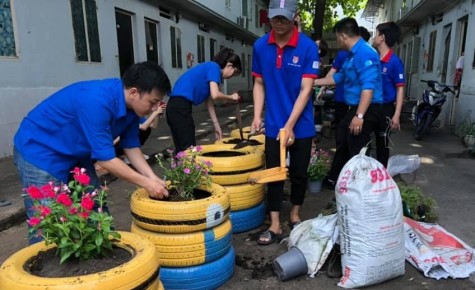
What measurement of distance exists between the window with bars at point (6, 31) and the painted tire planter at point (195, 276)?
509cm

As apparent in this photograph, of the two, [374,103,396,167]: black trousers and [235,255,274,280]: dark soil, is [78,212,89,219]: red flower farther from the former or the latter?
[374,103,396,167]: black trousers

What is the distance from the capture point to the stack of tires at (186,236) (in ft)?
7.98

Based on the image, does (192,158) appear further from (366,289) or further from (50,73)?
(50,73)

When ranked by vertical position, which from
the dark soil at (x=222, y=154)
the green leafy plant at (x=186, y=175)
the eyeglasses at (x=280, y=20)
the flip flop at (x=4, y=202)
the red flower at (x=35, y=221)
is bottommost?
the flip flop at (x=4, y=202)

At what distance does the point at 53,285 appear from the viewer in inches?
60.2

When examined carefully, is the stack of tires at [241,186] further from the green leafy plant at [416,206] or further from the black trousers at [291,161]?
the green leafy plant at [416,206]

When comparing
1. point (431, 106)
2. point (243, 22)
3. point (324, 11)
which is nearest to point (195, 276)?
point (431, 106)

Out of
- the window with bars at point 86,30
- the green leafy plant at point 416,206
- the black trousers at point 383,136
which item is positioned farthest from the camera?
the window with bars at point 86,30

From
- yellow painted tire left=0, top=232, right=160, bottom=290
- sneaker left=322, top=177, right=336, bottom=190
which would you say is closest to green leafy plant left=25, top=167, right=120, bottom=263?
yellow painted tire left=0, top=232, right=160, bottom=290

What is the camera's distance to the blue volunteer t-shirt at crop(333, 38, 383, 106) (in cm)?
370

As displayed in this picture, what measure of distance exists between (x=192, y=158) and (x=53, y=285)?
1.42 metres

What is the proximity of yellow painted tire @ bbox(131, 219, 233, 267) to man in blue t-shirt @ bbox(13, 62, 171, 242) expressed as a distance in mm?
369

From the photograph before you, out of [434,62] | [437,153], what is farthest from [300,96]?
[434,62]

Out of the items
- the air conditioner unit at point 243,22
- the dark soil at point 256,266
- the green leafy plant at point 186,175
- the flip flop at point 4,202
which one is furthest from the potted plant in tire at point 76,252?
the air conditioner unit at point 243,22
